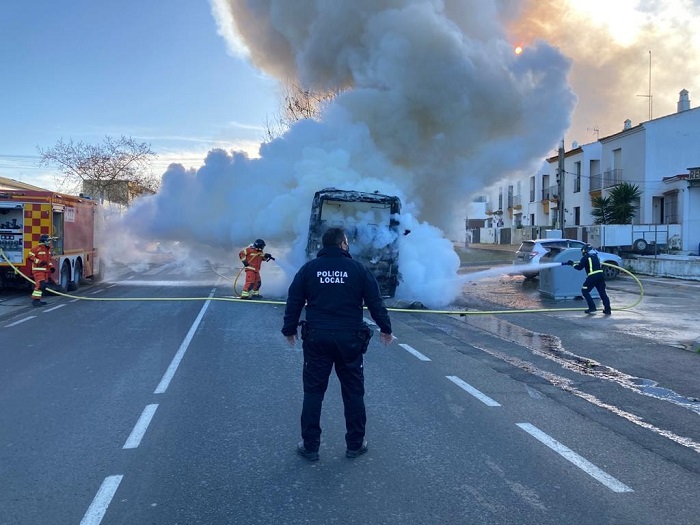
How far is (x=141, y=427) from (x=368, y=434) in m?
1.85

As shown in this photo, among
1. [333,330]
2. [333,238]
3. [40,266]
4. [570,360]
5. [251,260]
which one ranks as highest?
[333,238]

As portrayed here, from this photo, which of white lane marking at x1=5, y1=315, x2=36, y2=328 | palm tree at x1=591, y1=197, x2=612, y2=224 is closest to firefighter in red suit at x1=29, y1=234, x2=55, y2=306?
white lane marking at x1=5, y1=315, x2=36, y2=328

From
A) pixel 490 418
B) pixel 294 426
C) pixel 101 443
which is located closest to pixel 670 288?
pixel 490 418

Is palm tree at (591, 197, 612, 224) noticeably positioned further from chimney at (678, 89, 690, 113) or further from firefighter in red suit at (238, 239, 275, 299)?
firefighter in red suit at (238, 239, 275, 299)

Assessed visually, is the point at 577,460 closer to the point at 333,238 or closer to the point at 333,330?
the point at 333,330

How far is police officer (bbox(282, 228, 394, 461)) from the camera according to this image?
13.9 feet

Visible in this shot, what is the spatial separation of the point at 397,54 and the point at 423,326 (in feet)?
30.4

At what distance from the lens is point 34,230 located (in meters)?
15.0

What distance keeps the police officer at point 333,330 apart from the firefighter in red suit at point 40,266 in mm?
10945

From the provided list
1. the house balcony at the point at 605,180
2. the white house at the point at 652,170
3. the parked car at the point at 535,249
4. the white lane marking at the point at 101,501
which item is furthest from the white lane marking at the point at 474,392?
→ the house balcony at the point at 605,180

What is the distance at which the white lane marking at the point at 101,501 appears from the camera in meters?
3.42

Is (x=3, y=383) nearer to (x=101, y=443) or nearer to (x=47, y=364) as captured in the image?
(x=47, y=364)

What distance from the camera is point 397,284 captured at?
13367mm

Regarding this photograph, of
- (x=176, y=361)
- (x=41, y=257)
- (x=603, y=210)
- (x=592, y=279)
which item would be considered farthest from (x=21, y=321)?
(x=603, y=210)
